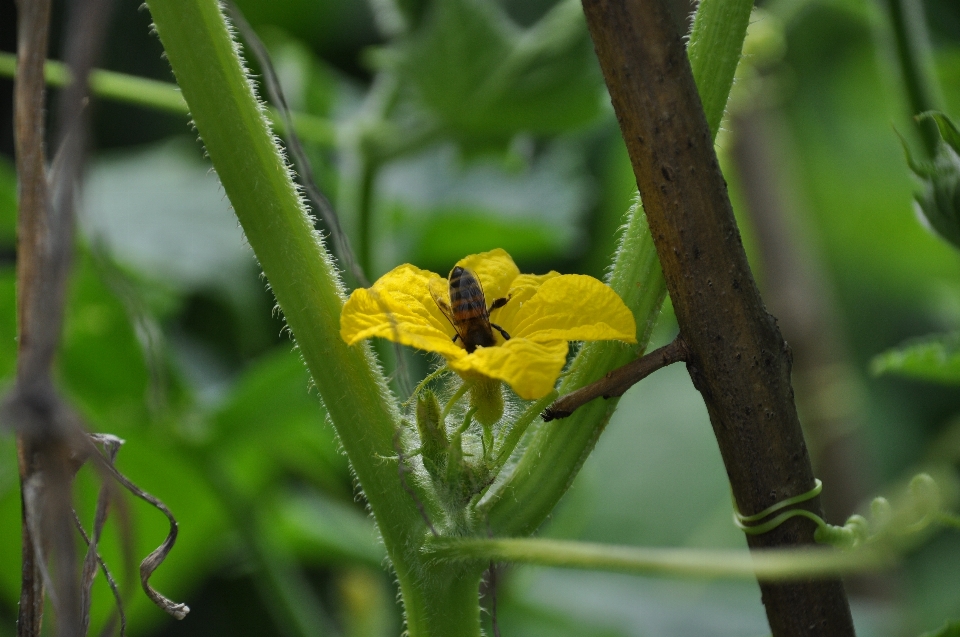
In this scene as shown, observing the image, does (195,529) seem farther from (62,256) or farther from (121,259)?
(62,256)

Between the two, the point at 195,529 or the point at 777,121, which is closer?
the point at 195,529

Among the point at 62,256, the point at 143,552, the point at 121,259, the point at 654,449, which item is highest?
the point at 121,259

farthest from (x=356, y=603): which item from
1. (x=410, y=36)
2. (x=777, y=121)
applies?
(x=777, y=121)

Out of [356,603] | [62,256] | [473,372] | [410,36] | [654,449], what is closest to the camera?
[62,256]

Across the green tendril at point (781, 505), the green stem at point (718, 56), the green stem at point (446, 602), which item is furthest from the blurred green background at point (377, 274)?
the green stem at point (446, 602)

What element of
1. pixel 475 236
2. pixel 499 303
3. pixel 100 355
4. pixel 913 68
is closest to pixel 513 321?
pixel 499 303
